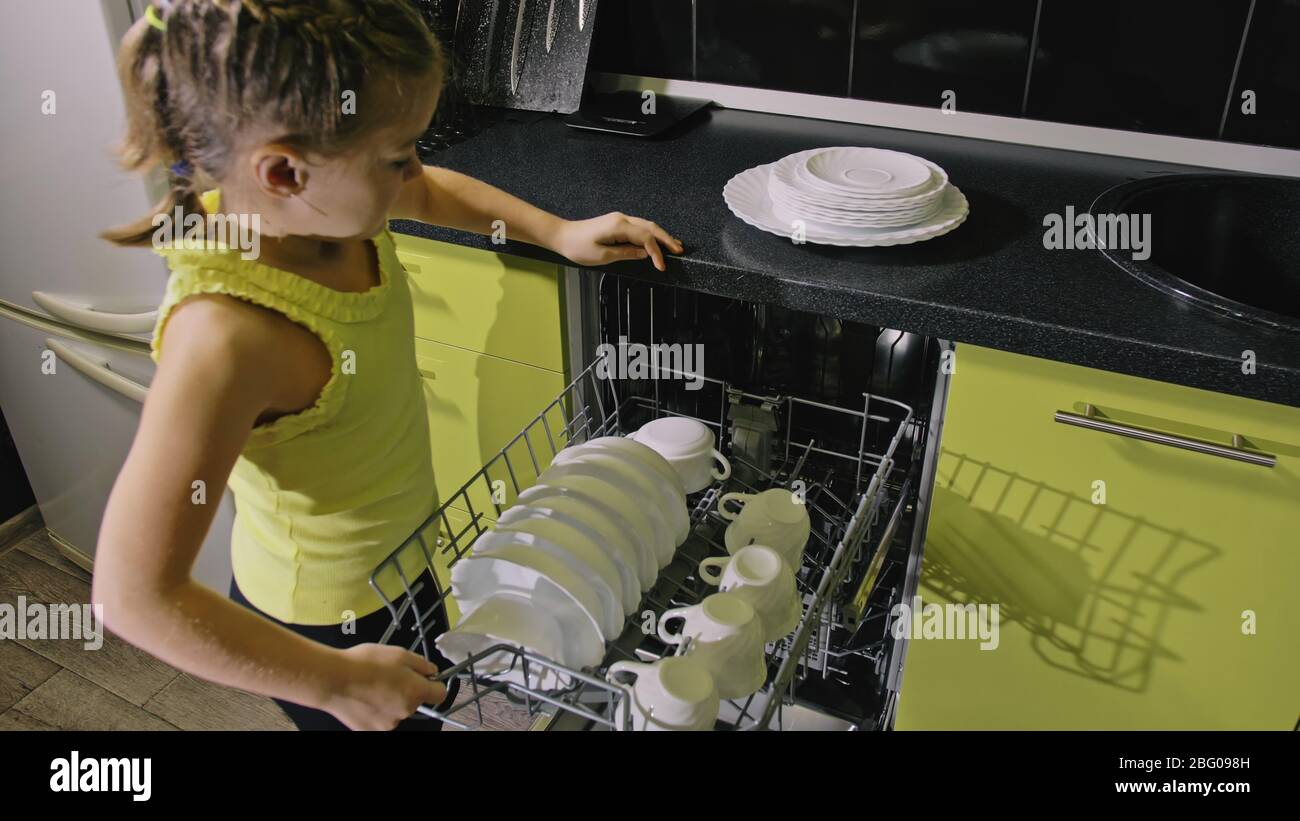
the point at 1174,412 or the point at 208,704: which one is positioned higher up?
the point at 1174,412

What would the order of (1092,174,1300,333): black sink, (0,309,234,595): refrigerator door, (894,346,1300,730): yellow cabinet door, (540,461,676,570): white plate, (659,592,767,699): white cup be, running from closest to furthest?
(659,592,767,699): white cup → (540,461,676,570): white plate → (894,346,1300,730): yellow cabinet door → (1092,174,1300,333): black sink → (0,309,234,595): refrigerator door

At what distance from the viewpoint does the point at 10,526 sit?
213 cm

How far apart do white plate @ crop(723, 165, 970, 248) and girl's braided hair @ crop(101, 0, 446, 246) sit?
21.3 inches

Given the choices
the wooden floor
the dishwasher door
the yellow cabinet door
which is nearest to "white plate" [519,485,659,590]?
the dishwasher door

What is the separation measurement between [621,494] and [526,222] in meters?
0.45

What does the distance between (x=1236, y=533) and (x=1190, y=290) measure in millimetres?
264

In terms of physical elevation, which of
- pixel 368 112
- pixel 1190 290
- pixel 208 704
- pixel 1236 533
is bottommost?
pixel 208 704

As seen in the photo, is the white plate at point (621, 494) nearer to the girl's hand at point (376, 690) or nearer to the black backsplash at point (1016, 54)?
the girl's hand at point (376, 690)

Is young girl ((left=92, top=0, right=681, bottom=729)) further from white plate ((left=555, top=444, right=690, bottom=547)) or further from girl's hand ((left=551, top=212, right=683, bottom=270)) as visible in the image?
girl's hand ((left=551, top=212, right=683, bottom=270))

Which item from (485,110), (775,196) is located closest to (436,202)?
(775,196)

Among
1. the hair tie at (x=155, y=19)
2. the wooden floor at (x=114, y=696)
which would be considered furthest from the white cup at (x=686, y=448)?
the wooden floor at (x=114, y=696)

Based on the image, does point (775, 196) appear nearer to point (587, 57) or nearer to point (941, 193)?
point (941, 193)

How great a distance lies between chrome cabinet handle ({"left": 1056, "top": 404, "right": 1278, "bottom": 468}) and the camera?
100 cm

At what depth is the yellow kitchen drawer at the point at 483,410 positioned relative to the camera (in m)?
1.42
